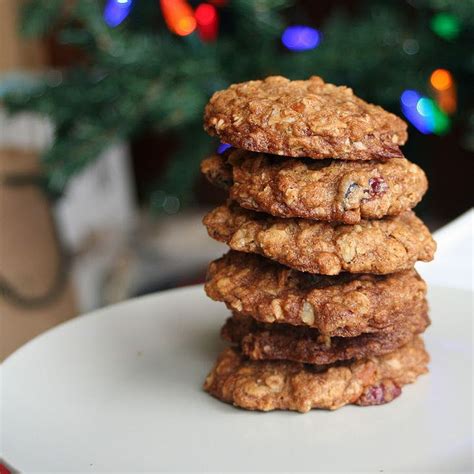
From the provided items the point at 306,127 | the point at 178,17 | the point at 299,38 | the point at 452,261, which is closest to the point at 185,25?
the point at 178,17

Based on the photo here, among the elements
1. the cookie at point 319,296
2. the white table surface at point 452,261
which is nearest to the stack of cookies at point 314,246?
the cookie at point 319,296

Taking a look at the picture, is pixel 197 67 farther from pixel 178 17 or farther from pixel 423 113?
pixel 423 113

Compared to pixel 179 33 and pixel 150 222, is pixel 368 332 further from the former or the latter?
pixel 150 222

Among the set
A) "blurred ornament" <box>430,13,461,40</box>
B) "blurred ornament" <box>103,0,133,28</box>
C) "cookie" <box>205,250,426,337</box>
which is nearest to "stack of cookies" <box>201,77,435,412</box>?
"cookie" <box>205,250,426,337</box>

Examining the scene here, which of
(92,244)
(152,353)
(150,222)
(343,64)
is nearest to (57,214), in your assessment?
(92,244)

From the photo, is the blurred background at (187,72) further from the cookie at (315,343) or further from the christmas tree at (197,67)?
the cookie at (315,343)

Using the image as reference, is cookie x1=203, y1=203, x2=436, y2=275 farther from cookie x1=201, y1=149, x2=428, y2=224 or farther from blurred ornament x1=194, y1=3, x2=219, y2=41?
blurred ornament x1=194, y1=3, x2=219, y2=41
